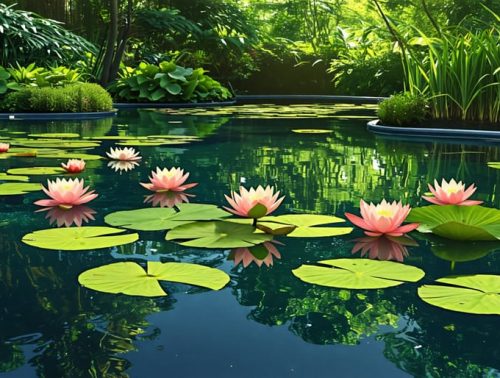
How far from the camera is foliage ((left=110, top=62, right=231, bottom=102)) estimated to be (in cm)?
1162

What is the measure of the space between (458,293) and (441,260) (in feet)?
1.12

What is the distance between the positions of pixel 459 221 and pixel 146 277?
1.16m

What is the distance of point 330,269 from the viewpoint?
1664mm

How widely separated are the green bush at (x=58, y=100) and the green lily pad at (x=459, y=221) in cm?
706

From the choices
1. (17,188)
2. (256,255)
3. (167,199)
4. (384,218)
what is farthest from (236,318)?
(17,188)

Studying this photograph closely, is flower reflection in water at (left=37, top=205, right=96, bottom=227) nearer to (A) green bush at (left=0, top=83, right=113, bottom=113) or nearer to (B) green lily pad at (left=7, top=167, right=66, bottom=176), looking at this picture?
(B) green lily pad at (left=7, top=167, right=66, bottom=176)

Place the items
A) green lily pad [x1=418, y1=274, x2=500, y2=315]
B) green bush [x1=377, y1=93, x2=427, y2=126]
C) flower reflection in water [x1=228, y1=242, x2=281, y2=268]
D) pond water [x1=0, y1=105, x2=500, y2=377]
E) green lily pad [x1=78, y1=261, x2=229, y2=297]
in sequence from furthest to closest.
→ green bush [x1=377, y1=93, x2=427, y2=126], flower reflection in water [x1=228, y1=242, x2=281, y2=268], green lily pad [x1=78, y1=261, x2=229, y2=297], green lily pad [x1=418, y1=274, x2=500, y2=315], pond water [x1=0, y1=105, x2=500, y2=377]

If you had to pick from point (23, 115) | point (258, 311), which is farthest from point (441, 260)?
point (23, 115)

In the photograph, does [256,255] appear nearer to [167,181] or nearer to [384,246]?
[384,246]

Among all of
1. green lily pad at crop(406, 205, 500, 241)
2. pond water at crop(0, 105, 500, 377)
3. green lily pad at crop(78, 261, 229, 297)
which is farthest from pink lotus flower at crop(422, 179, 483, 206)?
green lily pad at crop(78, 261, 229, 297)

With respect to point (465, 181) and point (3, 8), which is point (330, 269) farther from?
point (3, 8)

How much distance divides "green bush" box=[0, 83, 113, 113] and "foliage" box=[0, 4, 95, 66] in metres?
1.82

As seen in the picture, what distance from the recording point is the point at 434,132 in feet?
21.5

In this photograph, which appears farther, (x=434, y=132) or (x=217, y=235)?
(x=434, y=132)
